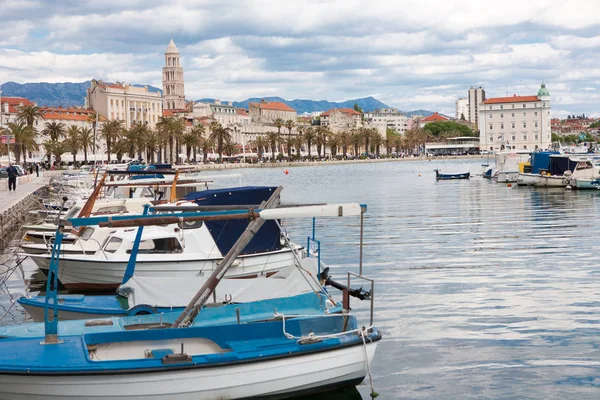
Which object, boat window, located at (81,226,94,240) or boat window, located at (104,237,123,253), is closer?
boat window, located at (104,237,123,253)

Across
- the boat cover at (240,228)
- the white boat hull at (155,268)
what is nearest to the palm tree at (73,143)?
the white boat hull at (155,268)

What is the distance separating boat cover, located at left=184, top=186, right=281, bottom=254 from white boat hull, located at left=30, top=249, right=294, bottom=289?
406 mm

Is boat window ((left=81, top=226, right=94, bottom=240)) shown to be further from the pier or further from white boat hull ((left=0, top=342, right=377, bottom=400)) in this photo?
white boat hull ((left=0, top=342, right=377, bottom=400))

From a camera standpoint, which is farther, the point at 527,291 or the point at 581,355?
the point at 527,291

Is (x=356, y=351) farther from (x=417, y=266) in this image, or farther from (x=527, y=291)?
(x=417, y=266)

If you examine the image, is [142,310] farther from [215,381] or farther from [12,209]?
[12,209]

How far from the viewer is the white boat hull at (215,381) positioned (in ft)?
35.7

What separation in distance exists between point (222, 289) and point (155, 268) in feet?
16.6

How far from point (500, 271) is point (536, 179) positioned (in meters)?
50.3

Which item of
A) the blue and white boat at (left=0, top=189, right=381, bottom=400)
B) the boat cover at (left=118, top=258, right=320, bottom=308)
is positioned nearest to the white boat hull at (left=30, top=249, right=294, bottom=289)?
the boat cover at (left=118, top=258, right=320, bottom=308)

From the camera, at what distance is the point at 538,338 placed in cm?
1644

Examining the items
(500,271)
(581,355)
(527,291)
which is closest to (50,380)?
(581,355)

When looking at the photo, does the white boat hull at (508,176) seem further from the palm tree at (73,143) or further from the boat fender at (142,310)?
the boat fender at (142,310)

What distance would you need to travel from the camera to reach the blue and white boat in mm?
10891
